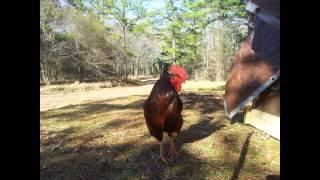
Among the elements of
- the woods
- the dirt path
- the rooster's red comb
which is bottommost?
the dirt path

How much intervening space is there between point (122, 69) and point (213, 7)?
141 inches

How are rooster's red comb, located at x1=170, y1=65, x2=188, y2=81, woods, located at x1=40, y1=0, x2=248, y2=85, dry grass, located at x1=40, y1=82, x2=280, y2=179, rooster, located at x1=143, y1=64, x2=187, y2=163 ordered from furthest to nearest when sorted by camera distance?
woods, located at x1=40, y1=0, x2=248, y2=85
rooster's red comb, located at x1=170, y1=65, x2=188, y2=81
rooster, located at x1=143, y1=64, x2=187, y2=163
dry grass, located at x1=40, y1=82, x2=280, y2=179

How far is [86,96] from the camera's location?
335 inches

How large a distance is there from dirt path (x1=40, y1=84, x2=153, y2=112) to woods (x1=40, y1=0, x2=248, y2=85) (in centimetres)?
46

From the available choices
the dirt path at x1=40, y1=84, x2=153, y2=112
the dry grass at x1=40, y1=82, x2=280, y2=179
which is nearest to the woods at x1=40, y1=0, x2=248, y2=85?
Answer: the dirt path at x1=40, y1=84, x2=153, y2=112

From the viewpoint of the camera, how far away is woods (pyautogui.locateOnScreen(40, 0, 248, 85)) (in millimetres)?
7398

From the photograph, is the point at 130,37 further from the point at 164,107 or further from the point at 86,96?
the point at 164,107

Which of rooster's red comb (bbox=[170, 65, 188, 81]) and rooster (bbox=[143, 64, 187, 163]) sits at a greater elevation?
rooster's red comb (bbox=[170, 65, 188, 81])

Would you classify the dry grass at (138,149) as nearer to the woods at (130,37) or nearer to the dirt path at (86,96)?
the dirt path at (86,96)

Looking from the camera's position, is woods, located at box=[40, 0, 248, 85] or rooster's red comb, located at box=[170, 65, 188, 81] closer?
rooster's red comb, located at box=[170, 65, 188, 81]

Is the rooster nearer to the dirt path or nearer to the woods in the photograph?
the woods

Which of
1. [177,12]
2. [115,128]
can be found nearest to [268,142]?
[115,128]
